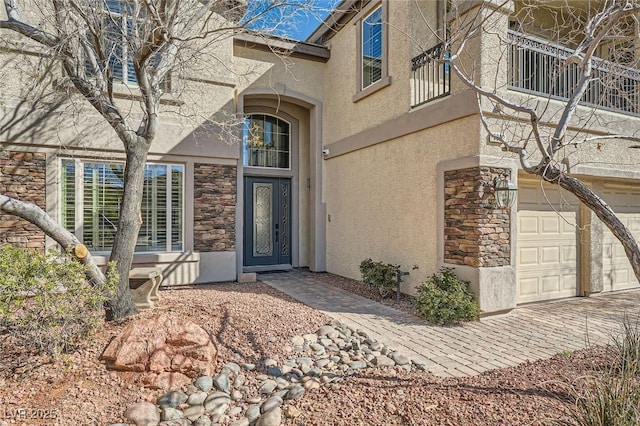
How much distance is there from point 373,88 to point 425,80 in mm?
1277

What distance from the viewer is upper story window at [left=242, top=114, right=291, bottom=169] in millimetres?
10922

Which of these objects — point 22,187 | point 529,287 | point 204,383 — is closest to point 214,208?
point 22,187

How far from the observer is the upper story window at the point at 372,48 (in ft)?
29.7

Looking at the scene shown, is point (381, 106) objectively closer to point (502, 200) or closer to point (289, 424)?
point (502, 200)

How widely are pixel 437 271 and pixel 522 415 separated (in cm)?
384

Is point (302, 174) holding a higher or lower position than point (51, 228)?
higher

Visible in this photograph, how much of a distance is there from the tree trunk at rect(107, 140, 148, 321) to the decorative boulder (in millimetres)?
1216

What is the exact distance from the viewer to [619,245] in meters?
8.88

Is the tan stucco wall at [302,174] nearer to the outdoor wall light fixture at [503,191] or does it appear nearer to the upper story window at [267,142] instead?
the upper story window at [267,142]

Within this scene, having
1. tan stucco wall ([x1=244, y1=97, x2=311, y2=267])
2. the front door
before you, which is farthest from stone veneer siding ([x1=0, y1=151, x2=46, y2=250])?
tan stucco wall ([x1=244, y1=97, x2=311, y2=267])

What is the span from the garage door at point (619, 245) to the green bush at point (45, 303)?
10.3 meters

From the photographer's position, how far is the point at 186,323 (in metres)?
4.59

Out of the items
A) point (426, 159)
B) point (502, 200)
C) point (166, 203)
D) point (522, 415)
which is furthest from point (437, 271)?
point (166, 203)

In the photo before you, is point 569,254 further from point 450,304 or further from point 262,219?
point 262,219
